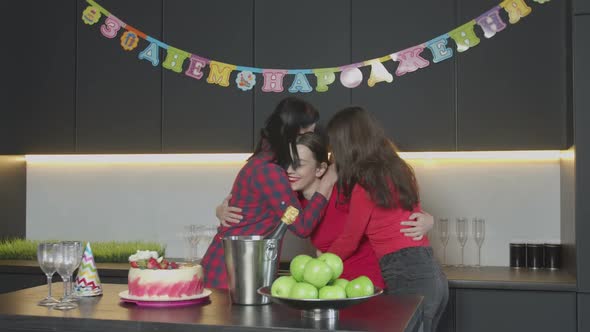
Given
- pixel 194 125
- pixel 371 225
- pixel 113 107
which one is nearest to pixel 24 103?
pixel 113 107

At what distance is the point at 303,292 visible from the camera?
5.72 feet

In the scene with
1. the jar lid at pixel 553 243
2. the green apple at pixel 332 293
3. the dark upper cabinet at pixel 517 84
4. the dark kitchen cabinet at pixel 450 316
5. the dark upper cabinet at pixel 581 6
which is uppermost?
the dark upper cabinet at pixel 581 6

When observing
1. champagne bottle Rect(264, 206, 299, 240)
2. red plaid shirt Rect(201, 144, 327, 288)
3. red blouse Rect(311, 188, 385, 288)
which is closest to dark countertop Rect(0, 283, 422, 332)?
champagne bottle Rect(264, 206, 299, 240)

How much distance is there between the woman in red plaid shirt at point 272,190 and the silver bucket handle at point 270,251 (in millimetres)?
502

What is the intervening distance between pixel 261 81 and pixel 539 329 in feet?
5.51

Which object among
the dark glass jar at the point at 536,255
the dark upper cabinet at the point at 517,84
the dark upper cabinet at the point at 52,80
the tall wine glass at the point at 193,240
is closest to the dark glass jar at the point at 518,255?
the dark glass jar at the point at 536,255

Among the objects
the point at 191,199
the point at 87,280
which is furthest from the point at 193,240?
the point at 87,280

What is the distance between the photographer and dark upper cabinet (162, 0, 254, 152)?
3.73 metres

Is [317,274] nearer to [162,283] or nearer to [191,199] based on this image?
[162,283]

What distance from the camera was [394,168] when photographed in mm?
2617

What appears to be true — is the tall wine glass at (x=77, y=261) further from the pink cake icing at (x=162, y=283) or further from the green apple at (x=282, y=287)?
the green apple at (x=282, y=287)

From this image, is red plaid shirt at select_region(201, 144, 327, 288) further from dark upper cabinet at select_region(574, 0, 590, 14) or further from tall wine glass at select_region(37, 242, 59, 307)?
dark upper cabinet at select_region(574, 0, 590, 14)

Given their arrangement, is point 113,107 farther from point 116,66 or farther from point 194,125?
point 194,125

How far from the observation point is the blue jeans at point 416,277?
256cm
